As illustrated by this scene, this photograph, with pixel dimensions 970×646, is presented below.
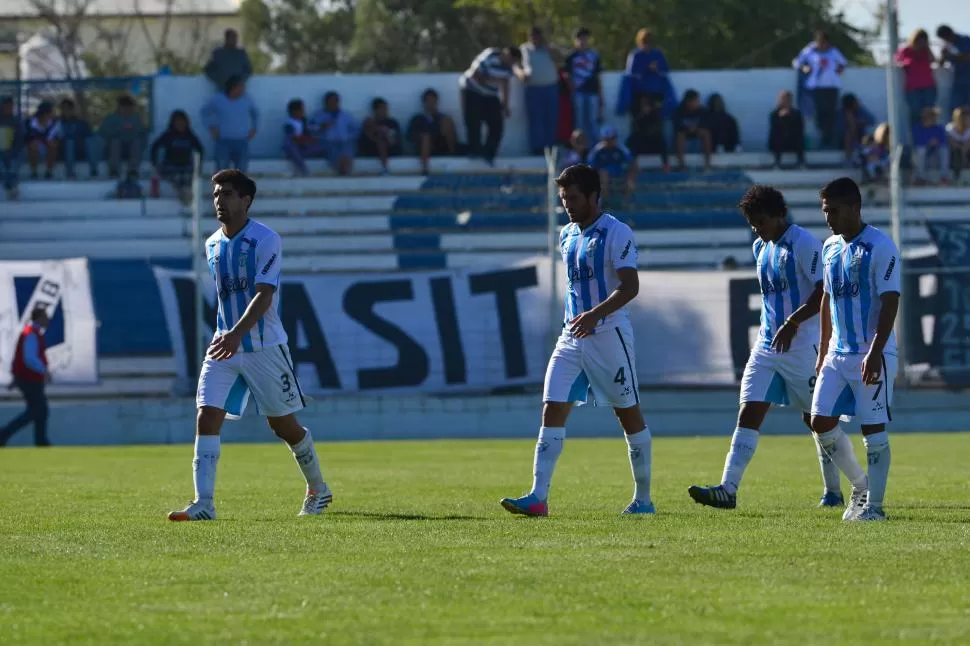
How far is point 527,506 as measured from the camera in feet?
35.3

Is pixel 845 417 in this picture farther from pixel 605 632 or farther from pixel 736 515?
pixel 605 632

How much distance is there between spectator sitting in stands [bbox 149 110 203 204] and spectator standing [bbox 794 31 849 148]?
398 inches

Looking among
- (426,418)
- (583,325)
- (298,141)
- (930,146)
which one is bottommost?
(426,418)

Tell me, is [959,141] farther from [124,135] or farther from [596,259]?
[596,259]

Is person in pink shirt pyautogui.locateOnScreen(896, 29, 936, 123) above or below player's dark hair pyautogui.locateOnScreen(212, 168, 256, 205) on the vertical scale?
above

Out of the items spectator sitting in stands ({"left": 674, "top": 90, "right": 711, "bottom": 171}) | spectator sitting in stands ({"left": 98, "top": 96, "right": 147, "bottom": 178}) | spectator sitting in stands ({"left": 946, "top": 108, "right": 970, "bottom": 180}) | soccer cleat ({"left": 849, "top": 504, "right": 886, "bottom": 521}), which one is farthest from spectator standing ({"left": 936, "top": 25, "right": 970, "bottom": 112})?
soccer cleat ({"left": 849, "top": 504, "right": 886, "bottom": 521})

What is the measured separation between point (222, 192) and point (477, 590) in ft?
13.9

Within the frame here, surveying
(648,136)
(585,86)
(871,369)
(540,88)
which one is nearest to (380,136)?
(540,88)

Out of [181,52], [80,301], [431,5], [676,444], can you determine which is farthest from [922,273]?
[181,52]

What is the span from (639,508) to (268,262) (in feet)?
8.68

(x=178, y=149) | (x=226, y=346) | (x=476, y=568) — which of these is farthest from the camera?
(x=178, y=149)

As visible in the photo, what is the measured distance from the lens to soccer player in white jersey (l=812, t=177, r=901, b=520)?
10.2 metres

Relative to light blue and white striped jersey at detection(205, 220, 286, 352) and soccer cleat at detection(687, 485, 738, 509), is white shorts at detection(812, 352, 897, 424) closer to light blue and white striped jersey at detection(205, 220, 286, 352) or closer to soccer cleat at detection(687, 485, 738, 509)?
soccer cleat at detection(687, 485, 738, 509)

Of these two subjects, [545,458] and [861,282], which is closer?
[861,282]
